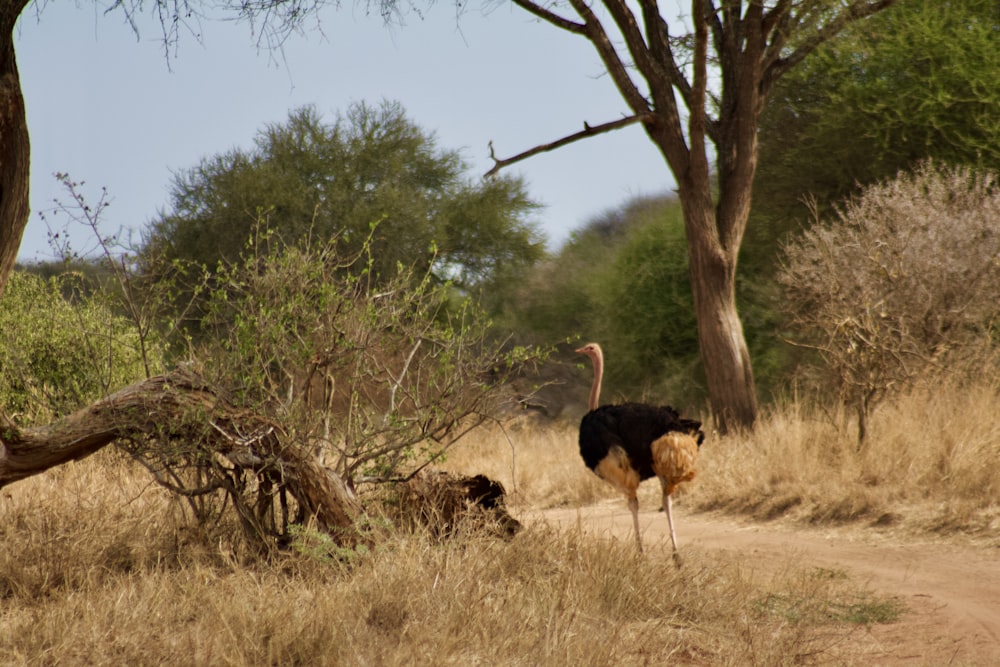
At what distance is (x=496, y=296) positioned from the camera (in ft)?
88.0

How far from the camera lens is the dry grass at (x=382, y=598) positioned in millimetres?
4523

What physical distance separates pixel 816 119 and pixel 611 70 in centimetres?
589

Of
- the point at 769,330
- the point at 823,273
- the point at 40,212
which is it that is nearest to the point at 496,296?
the point at 769,330

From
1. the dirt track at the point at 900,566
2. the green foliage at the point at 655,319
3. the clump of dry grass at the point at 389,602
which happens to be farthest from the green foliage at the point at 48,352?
the green foliage at the point at 655,319

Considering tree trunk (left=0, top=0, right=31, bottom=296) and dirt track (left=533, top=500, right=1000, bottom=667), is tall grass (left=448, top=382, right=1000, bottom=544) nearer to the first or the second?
dirt track (left=533, top=500, right=1000, bottom=667)

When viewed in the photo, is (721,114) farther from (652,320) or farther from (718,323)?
(652,320)

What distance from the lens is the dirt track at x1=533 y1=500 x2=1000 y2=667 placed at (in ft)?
17.8

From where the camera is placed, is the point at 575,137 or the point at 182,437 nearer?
the point at 182,437

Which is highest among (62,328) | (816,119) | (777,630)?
(816,119)

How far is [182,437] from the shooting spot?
6090mm

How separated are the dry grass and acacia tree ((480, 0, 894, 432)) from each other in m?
4.67

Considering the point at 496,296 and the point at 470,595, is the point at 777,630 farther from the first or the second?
the point at 496,296

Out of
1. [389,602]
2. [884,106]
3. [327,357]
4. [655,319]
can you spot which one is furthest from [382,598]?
[655,319]

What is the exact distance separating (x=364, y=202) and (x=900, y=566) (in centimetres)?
1802
